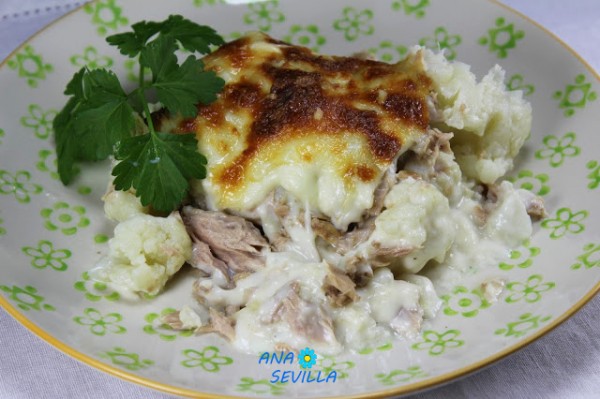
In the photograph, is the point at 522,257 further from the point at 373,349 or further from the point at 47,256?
the point at 47,256

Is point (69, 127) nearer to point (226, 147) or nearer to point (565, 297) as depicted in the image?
point (226, 147)

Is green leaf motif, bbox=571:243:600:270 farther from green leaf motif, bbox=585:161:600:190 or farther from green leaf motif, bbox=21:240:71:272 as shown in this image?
green leaf motif, bbox=21:240:71:272

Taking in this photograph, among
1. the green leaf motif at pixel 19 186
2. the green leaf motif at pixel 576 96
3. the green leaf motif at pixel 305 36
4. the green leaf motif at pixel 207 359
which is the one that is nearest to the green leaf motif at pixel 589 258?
the green leaf motif at pixel 576 96

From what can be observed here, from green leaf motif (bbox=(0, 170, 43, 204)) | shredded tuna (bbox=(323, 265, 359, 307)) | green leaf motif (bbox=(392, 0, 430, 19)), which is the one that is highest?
green leaf motif (bbox=(392, 0, 430, 19))

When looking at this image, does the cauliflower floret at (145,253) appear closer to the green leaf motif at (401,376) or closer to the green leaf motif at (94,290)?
the green leaf motif at (94,290)

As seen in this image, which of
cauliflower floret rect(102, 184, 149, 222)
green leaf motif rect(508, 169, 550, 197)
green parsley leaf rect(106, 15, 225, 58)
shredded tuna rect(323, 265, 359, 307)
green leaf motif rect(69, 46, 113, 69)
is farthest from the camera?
green leaf motif rect(69, 46, 113, 69)

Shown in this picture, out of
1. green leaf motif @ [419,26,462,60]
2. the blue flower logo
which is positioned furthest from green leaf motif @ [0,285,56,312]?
green leaf motif @ [419,26,462,60]

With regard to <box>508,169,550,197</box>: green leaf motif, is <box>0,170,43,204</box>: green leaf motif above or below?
below

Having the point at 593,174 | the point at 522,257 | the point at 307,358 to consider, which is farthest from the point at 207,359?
the point at 593,174

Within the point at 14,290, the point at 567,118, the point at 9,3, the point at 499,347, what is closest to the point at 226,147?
the point at 14,290
